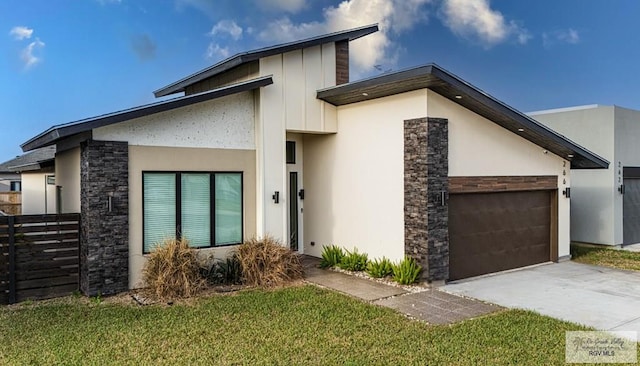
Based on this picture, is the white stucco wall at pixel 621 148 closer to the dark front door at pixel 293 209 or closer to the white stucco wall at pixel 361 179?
the white stucco wall at pixel 361 179

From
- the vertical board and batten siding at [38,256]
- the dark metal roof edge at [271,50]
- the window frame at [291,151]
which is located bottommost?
the vertical board and batten siding at [38,256]

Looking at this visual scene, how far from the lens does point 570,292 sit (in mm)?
8727

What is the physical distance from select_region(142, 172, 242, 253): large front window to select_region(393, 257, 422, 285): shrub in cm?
355

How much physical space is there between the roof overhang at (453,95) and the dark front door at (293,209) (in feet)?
7.97

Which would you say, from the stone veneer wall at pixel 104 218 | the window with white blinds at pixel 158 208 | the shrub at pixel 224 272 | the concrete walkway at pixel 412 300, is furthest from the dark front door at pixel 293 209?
the stone veneer wall at pixel 104 218

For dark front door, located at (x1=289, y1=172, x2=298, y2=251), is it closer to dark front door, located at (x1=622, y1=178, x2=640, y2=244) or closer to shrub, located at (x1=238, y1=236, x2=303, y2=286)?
shrub, located at (x1=238, y1=236, x2=303, y2=286)

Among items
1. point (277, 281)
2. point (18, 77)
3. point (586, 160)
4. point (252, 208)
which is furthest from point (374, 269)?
point (18, 77)

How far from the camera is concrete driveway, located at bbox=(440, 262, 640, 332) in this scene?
717 centimetres

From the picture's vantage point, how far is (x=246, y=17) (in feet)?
61.2

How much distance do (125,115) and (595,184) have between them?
14328mm

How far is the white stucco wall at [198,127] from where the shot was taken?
8688mm

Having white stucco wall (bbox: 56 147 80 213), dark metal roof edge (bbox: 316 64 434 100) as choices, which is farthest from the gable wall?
white stucco wall (bbox: 56 147 80 213)

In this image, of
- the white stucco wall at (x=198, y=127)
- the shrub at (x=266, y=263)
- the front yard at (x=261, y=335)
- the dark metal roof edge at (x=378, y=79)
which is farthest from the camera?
the shrub at (x=266, y=263)

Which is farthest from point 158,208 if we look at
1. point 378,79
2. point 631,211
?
point 631,211
